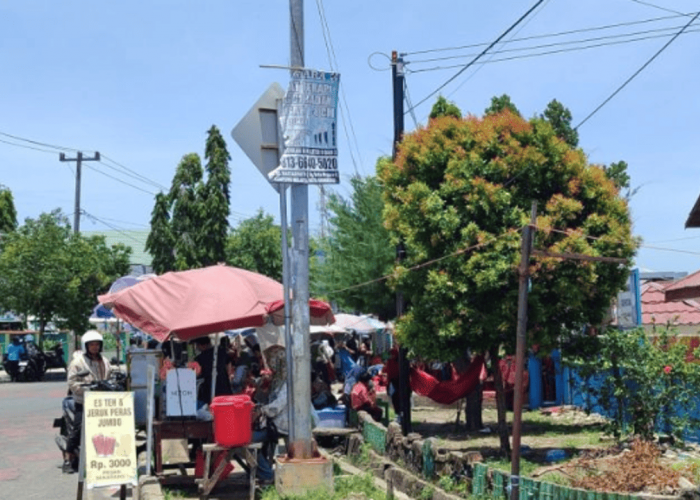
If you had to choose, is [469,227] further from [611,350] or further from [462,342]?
[611,350]

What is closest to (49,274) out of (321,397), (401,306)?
(321,397)

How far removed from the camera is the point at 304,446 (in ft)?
31.8

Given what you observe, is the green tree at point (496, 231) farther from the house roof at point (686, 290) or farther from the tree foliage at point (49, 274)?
the tree foliage at point (49, 274)

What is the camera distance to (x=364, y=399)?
1529cm

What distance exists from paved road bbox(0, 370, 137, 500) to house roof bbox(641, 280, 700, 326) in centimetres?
1196

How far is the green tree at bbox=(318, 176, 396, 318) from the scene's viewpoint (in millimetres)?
21500

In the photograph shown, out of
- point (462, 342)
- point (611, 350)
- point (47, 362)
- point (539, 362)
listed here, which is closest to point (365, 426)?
point (462, 342)

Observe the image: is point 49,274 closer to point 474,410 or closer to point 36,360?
point 36,360

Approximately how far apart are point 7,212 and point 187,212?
31.1 feet

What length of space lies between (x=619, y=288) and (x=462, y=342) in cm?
219

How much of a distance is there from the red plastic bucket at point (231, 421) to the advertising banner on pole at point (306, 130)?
7.85 feet

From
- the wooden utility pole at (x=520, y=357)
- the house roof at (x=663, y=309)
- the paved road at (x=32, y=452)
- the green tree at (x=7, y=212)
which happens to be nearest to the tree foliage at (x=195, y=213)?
the green tree at (x=7, y=212)

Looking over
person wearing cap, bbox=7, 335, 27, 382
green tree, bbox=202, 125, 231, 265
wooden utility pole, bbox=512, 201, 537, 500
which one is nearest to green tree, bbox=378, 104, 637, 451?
wooden utility pole, bbox=512, 201, 537, 500

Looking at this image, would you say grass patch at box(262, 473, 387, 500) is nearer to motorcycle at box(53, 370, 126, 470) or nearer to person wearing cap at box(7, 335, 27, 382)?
motorcycle at box(53, 370, 126, 470)
